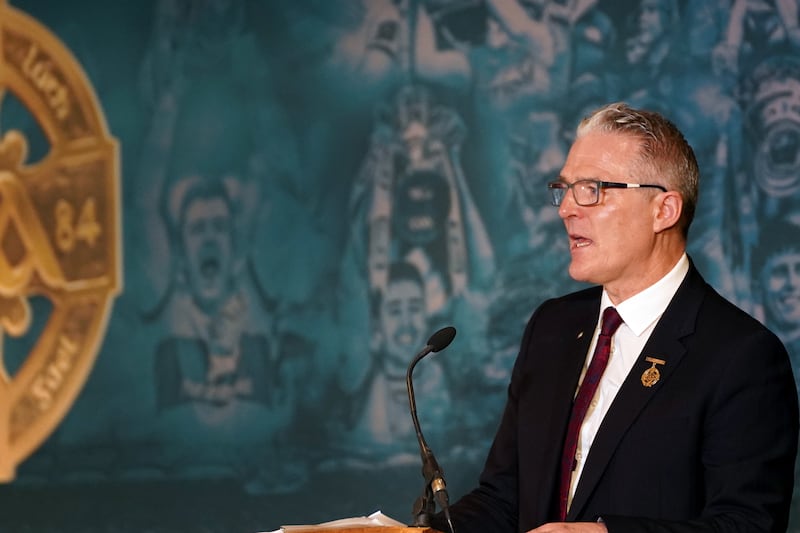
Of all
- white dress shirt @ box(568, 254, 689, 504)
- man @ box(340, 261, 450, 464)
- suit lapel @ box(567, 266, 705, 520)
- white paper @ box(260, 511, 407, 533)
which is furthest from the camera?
man @ box(340, 261, 450, 464)

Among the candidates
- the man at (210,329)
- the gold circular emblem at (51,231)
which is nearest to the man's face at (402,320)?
the man at (210,329)

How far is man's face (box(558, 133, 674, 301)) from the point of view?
2.58 m

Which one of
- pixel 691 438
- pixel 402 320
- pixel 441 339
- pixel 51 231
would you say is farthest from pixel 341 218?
pixel 691 438

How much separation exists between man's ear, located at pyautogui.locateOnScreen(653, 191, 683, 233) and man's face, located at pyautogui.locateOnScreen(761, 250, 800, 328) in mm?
2090

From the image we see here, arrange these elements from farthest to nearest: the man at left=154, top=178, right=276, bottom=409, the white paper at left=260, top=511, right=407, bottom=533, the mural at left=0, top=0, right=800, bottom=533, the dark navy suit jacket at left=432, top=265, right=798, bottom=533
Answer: the man at left=154, top=178, right=276, bottom=409, the mural at left=0, top=0, right=800, bottom=533, the dark navy suit jacket at left=432, top=265, right=798, bottom=533, the white paper at left=260, top=511, right=407, bottom=533

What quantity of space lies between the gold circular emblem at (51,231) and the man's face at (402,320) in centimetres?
125

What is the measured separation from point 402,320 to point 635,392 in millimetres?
2485

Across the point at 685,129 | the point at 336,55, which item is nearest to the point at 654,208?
the point at 685,129

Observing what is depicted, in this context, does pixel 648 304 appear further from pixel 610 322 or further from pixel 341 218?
pixel 341 218

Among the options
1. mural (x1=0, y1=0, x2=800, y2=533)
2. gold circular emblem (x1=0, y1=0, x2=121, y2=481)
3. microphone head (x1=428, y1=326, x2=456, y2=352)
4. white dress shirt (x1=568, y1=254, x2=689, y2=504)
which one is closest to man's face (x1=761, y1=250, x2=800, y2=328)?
mural (x1=0, y1=0, x2=800, y2=533)

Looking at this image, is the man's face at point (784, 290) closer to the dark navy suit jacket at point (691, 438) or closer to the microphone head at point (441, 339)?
the dark navy suit jacket at point (691, 438)

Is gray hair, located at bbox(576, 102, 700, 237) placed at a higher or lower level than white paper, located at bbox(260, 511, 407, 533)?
higher

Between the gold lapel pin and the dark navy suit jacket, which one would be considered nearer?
the dark navy suit jacket

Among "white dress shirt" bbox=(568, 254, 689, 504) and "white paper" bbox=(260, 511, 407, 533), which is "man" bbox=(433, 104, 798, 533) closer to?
"white dress shirt" bbox=(568, 254, 689, 504)
